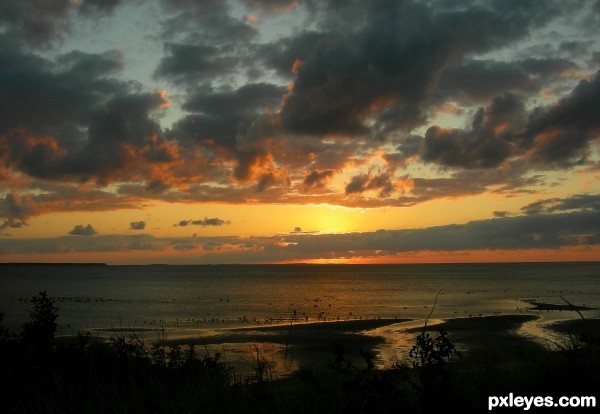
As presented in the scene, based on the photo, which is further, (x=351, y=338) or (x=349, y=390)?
(x=351, y=338)

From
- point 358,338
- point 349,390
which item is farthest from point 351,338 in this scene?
point 349,390

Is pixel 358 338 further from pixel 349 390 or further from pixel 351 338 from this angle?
pixel 349 390

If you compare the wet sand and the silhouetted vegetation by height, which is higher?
Answer: the silhouetted vegetation

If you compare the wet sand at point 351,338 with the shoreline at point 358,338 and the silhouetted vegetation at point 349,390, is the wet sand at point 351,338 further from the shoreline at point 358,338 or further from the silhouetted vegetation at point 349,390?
the silhouetted vegetation at point 349,390

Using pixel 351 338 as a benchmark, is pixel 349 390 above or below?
above

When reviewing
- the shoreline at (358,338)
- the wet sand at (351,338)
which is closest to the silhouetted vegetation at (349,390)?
the shoreline at (358,338)

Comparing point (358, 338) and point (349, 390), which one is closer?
point (349, 390)

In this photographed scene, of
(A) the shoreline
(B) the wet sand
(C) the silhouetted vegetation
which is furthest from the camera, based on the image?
(B) the wet sand

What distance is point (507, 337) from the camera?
149 feet

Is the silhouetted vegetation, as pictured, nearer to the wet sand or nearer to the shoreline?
the shoreline

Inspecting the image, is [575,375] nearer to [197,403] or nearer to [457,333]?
[197,403]

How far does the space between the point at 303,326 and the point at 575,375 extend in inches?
1983

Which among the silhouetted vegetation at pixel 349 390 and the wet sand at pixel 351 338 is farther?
the wet sand at pixel 351 338

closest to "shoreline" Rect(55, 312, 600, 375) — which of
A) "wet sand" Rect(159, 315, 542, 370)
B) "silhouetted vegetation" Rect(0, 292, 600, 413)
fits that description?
"wet sand" Rect(159, 315, 542, 370)
